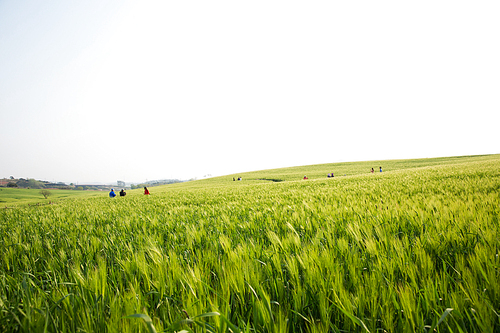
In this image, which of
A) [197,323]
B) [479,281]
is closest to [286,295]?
[197,323]

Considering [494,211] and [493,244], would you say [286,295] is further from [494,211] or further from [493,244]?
[494,211]

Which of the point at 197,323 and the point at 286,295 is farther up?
the point at 197,323

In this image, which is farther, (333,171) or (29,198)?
(29,198)

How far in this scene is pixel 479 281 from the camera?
1155 millimetres

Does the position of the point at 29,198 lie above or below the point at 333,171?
below

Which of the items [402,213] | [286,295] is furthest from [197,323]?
[402,213]

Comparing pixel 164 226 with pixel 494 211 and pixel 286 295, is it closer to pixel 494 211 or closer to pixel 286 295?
pixel 286 295

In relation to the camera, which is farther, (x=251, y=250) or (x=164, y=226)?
(x=164, y=226)

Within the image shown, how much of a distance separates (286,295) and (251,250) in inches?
24.1

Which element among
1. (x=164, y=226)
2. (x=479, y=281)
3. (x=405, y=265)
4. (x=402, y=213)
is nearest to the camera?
(x=479, y=281)

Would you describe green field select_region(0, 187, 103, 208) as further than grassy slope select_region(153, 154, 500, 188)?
No

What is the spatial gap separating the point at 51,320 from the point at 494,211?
430 centimetres

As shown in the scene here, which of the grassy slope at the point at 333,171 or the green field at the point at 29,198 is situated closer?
the green field at the point at 29,198

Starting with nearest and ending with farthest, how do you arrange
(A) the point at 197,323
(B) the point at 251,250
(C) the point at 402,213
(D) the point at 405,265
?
(A) the point at 197,323, (D) the point at 405,265, (B) the point at 251,250, (C) the point at 402,213
